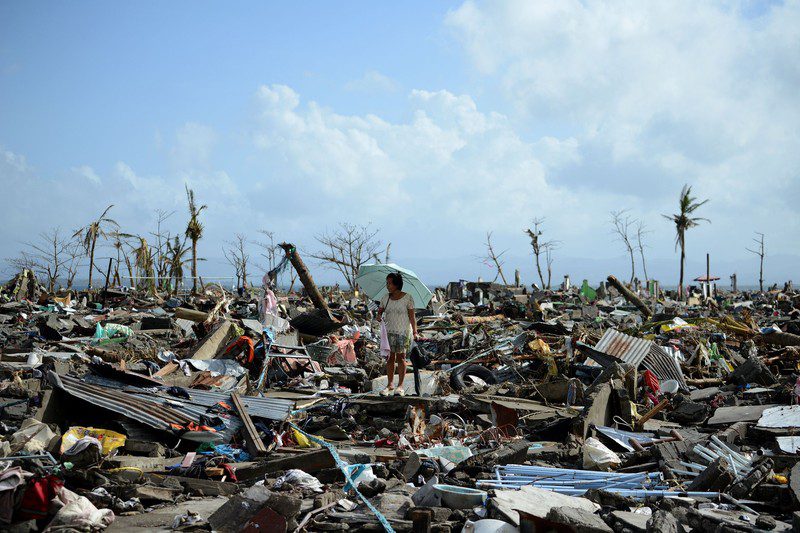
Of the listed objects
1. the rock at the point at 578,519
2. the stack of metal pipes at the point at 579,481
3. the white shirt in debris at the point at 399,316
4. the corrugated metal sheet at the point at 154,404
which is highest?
the white shirt in debris at the point at 399,316

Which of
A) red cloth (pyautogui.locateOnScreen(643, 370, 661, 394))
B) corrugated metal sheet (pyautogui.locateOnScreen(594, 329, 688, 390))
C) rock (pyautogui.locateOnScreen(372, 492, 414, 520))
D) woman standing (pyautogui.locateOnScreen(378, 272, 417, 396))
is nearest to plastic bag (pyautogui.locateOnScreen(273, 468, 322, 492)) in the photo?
rock (pyautogui.locateOnScreen(372, 492, 414, 520))

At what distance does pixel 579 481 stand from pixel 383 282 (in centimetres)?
568

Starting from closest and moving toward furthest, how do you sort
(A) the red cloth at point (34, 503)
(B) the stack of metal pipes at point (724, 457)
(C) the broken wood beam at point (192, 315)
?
(A) the red cloth at point (34, 503), (B) the stack of metal pipes at point (724, 457), (C) the broken wood beam at point (192, 315)

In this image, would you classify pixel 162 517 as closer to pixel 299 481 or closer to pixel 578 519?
pixel 299 481

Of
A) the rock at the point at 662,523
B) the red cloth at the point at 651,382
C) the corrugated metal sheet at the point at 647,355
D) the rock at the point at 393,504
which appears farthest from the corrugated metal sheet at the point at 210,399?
the corrugated metal sheet at the point at 647,355

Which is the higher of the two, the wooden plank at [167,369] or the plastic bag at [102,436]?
the wooden plank at [167,369]

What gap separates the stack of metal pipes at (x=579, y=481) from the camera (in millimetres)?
5031

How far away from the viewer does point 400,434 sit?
7258 millimetres

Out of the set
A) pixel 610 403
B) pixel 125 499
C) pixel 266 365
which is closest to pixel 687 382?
pixel 610 403

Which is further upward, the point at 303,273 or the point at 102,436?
the point at 303,273

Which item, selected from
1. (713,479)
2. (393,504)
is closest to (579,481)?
(713,479)

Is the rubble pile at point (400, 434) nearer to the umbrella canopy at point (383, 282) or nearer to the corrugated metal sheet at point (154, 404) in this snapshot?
the corrugated metal sheet at point (154, 404)

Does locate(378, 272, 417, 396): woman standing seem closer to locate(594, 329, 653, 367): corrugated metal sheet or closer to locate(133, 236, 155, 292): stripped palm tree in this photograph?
locate(594, 329, 653, 367): corrugated metal sheet

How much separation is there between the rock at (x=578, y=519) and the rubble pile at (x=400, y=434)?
1cm
